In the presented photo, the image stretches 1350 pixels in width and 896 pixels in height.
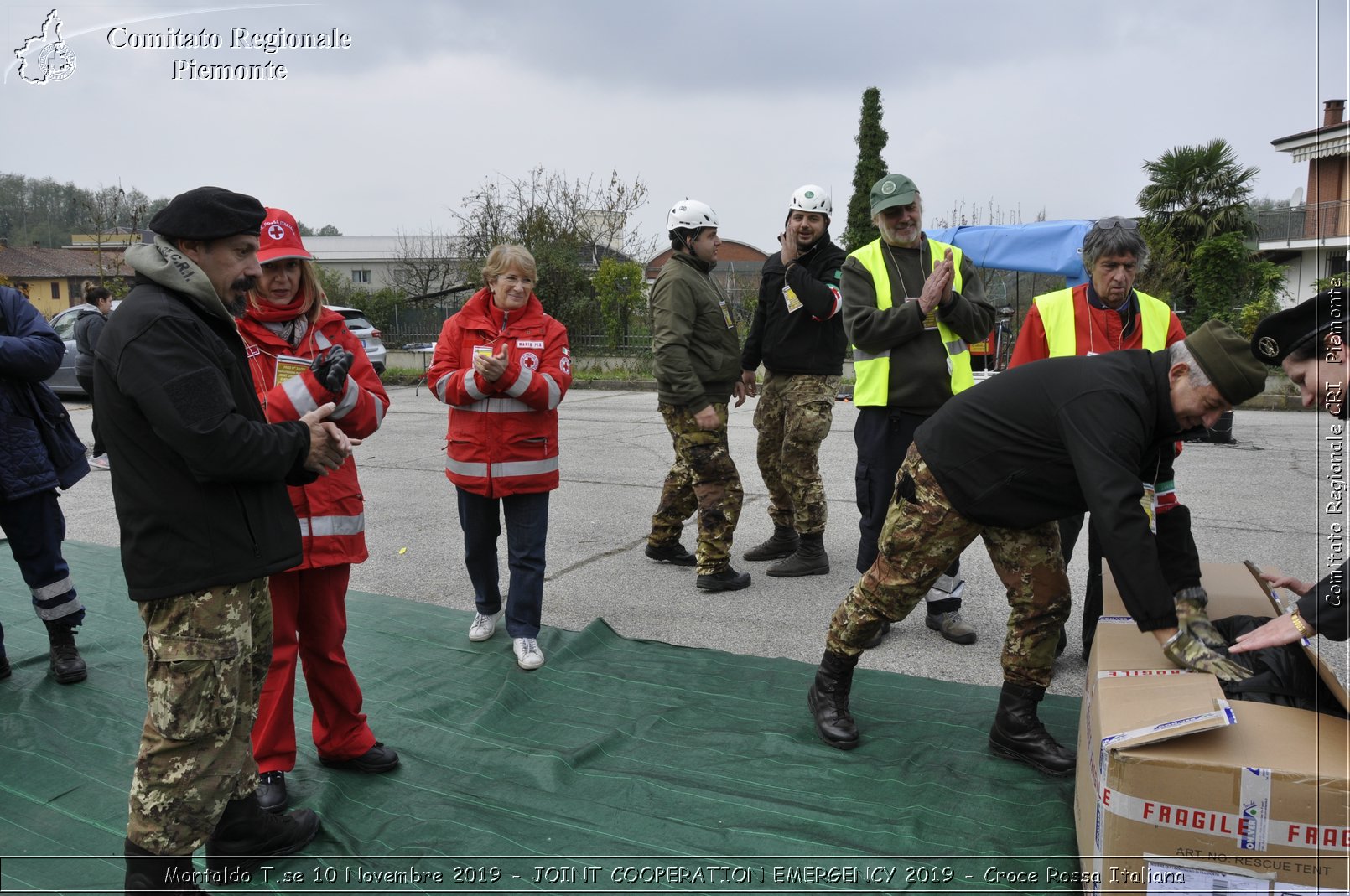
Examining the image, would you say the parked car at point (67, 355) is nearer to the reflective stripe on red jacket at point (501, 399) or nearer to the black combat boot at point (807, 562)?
the reflective stripe on red jacket at point (501, 399)

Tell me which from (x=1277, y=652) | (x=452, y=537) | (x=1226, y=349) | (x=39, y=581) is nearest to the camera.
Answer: (x=1226, y=349)

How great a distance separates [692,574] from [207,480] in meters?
3.68

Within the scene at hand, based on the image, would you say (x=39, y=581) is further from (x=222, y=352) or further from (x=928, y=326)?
(x=928, y=326)

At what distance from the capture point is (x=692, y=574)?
5664 mm

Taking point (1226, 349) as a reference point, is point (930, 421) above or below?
below

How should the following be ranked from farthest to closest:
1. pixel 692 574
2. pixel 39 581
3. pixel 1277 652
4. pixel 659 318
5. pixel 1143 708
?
1. pixel 692 574
2. pixel 659 318
3. pixel 39 581
4. pixel 1277 652
5. pixel 1143 708

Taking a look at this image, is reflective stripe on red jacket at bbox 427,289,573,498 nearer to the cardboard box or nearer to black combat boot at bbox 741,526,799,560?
black combat boot at bbox 741,526,799,560

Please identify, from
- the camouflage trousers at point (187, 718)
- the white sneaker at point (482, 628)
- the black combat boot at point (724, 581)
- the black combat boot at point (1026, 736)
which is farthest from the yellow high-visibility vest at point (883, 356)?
the camouflage trousers at point (187, 718)

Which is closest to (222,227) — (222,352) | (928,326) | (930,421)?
(222,352)

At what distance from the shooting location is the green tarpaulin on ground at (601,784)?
8.82ft

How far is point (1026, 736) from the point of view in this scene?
3162mm

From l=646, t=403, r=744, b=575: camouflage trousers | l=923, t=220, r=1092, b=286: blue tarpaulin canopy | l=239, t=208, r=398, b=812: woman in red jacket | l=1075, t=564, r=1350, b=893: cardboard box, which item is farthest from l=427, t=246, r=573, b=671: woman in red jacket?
l=923, t=220, r=1092, b=286: blue tarpaulin canopy

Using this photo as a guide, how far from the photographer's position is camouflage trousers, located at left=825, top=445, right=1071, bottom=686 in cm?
305

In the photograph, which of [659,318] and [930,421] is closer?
[930,421]
